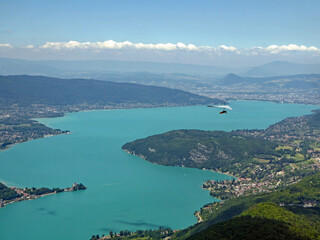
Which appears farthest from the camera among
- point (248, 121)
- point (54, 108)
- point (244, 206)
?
point (54, 108)

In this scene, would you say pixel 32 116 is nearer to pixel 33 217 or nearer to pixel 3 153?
pixel 3 153

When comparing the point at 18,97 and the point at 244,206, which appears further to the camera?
the point at 18,97

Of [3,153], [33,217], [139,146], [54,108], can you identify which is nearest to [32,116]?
[54,108]

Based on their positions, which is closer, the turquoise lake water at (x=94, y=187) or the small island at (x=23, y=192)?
the turquoise lake water at (x=94, y=187)

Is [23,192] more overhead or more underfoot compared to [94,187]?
more overhead

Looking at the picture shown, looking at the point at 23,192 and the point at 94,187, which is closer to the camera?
the point at 23,192
